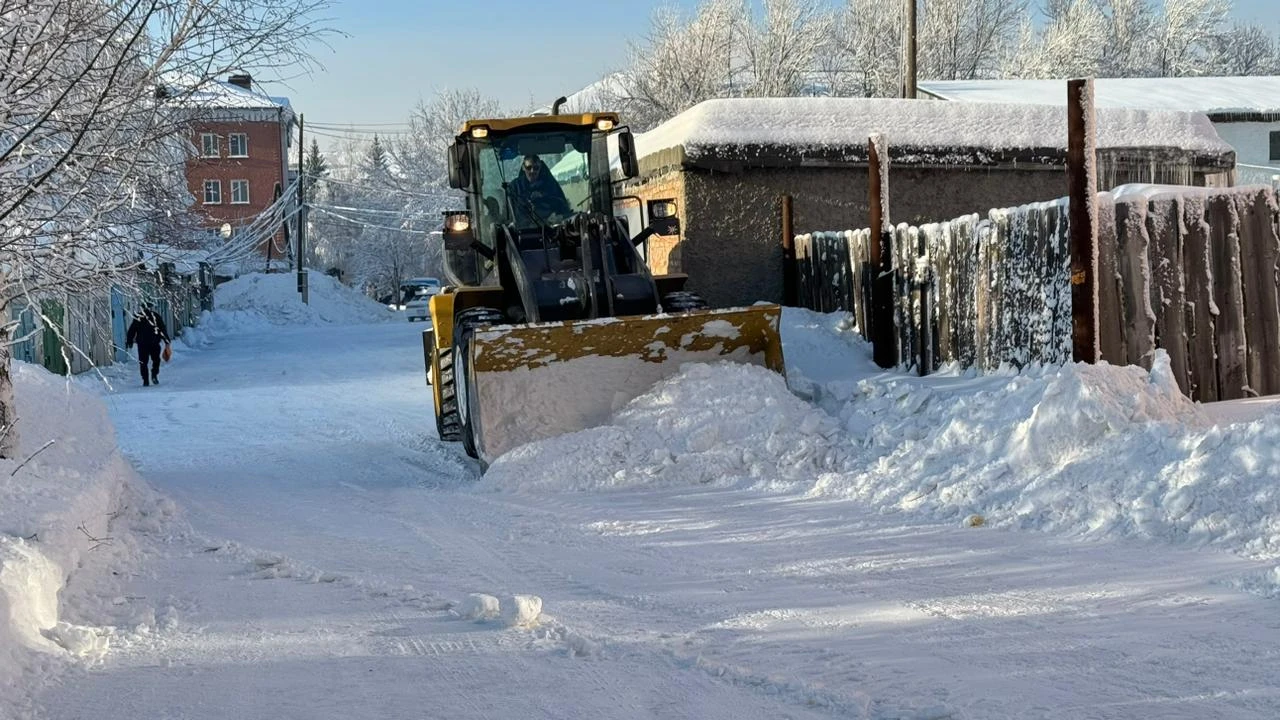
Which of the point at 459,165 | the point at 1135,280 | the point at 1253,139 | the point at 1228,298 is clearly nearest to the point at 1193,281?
the point at 1228,298

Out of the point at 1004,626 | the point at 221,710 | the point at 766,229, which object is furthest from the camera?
the point at 766,229

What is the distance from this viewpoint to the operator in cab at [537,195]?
38.8 ft

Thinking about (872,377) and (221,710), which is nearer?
(221,710)

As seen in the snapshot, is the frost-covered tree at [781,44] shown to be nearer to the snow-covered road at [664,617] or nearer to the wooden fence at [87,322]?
the wooden fence at [87,322]

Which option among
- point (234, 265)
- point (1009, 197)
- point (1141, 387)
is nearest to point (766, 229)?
point (1009, 197)

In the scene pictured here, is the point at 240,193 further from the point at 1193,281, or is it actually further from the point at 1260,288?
the point at 1260,288

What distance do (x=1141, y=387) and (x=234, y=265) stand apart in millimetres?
48566

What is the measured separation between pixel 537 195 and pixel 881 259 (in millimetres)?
3627

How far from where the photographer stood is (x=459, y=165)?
11.7 metres

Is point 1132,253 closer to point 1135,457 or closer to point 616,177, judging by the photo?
point 1135,457

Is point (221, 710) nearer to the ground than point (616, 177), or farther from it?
nearer to the ground

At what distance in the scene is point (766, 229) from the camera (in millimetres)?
16938

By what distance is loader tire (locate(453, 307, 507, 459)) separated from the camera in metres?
10.5

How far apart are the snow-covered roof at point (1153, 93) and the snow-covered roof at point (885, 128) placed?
56.7 feet
